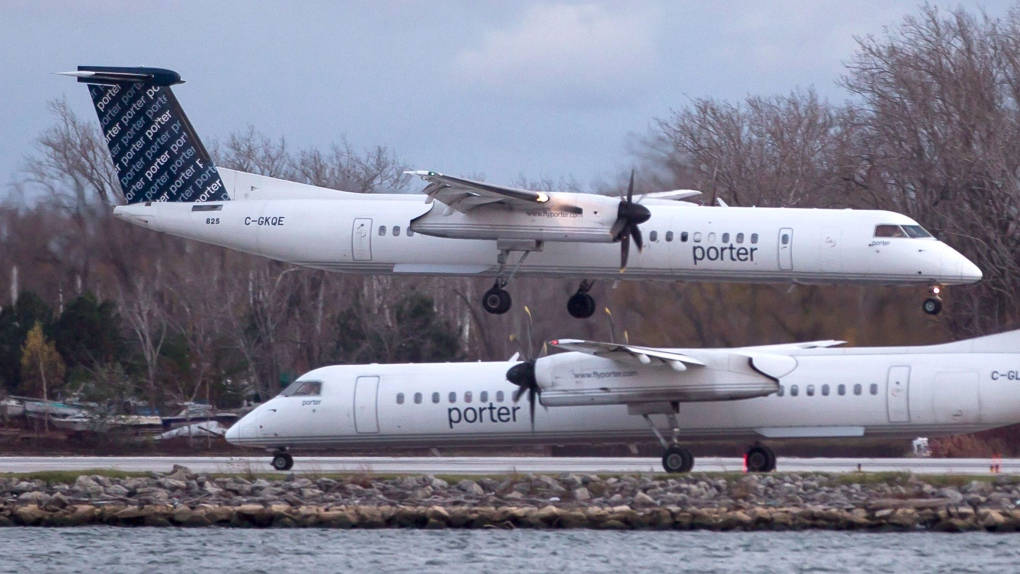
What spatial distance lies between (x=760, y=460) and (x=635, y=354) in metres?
3.58

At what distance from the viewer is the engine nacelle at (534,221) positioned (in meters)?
35.9

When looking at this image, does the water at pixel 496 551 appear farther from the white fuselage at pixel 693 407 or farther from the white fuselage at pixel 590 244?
the white fuselage at pixel 590 244

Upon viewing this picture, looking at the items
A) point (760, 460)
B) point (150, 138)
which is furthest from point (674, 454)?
point (150, 138)

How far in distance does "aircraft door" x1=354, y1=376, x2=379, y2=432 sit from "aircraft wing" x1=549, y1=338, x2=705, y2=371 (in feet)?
16.0

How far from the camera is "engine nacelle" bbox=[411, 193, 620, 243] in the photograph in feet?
118

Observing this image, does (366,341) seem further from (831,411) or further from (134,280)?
(831,411)

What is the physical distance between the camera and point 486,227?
3672 centimetres

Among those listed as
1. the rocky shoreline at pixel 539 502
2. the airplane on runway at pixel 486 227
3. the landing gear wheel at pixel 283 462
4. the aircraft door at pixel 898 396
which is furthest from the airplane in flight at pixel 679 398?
the airplane on runway at pixel 486 227

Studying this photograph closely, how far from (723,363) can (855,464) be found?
6683 mm

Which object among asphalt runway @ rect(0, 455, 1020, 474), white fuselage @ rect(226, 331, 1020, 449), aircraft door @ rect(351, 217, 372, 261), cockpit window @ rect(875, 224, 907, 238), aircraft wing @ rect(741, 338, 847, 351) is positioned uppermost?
aircraft door @ rect(351, 217, 372, 261)

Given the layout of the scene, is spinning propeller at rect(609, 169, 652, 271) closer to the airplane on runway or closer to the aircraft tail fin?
the airplane on runway

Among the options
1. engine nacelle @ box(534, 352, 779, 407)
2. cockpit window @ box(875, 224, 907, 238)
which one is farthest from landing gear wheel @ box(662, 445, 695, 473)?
cockpit window @ box(875, 224, 907, 238)

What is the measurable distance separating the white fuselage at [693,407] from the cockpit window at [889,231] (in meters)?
2.55

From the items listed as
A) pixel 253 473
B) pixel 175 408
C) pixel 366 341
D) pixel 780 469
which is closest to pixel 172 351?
pixel 175 408
